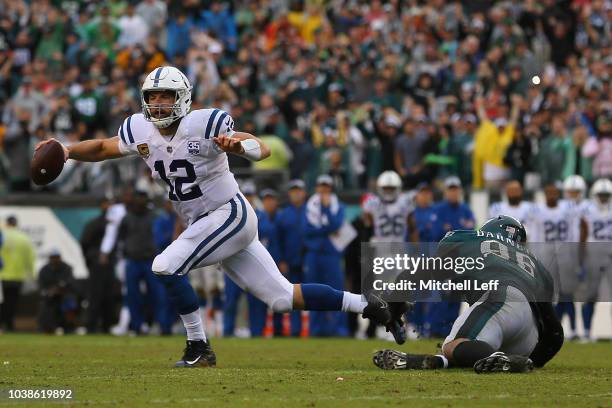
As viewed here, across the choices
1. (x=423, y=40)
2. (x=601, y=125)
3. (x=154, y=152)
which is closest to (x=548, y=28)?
(x=423, y=40)

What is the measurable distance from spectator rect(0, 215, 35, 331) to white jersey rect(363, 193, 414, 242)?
4534mm

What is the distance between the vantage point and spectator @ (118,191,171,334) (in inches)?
646

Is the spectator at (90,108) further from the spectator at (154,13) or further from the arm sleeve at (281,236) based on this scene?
the arm sleeve at (281,236)

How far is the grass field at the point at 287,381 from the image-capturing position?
6.79m

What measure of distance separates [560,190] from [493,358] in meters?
8.94

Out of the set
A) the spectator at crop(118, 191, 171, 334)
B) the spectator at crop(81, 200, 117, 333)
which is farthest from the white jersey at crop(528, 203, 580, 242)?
the spectator at crop(81, 200, 117, 333)

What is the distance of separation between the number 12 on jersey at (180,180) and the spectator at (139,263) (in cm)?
764

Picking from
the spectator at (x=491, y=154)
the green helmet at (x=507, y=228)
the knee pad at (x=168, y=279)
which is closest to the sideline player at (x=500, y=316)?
the green helmet at (x=507, y=228)

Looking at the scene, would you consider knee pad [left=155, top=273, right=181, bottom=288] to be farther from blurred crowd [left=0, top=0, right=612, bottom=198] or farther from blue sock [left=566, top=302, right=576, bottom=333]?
blurred crowd [left=0, top=0, right=612, bottom=198]

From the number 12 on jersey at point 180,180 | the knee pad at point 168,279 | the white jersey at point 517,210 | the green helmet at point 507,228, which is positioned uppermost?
the white jersey at point 517,210

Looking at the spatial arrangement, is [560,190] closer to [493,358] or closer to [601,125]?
[601,125]

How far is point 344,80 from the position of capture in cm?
1962

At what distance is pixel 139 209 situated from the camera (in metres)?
16.7

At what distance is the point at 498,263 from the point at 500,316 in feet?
1.31
